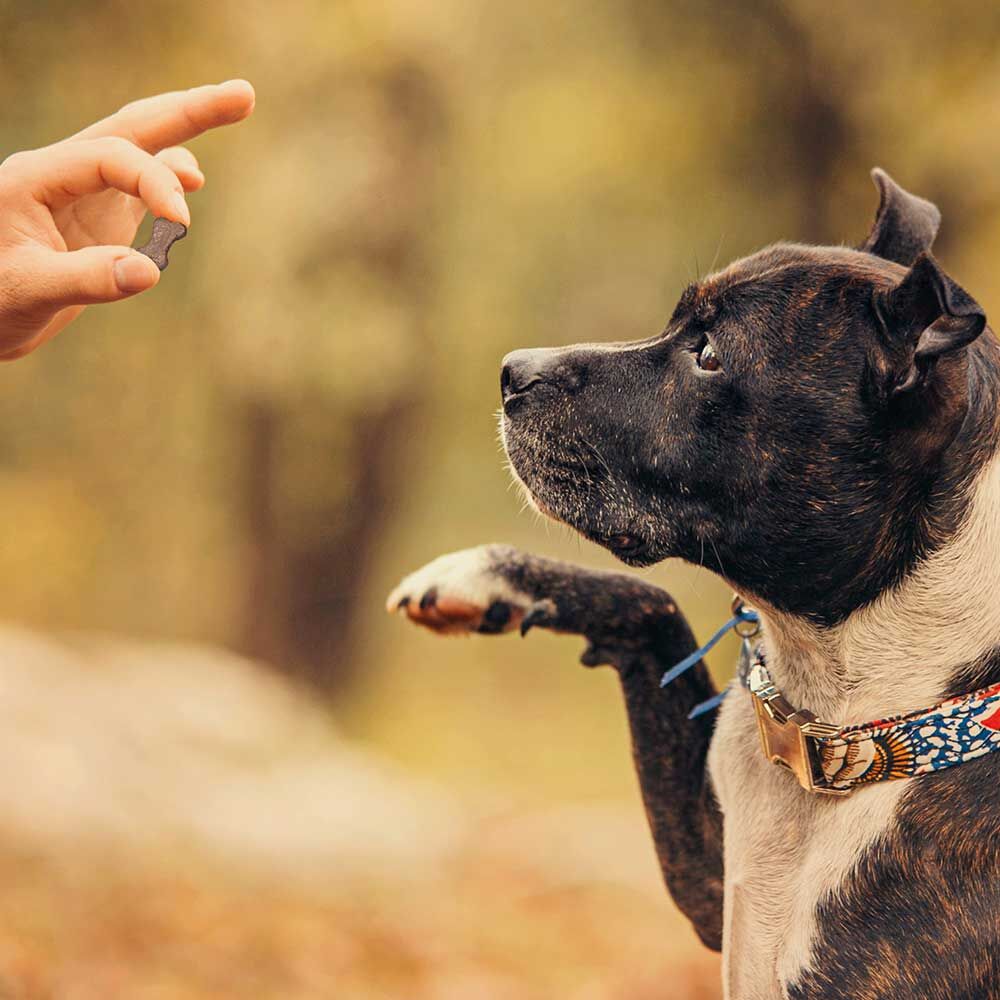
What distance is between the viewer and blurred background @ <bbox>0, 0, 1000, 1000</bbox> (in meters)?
4.17

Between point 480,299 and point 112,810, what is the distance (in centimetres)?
310

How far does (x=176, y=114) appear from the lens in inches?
64.8

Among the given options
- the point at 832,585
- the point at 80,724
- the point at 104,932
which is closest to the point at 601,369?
the point at 832,585

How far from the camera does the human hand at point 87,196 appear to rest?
147 centimetres

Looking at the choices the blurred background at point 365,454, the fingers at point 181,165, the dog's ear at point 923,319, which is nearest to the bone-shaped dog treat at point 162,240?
the fingers at point 181,165

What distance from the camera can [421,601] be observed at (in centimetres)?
208

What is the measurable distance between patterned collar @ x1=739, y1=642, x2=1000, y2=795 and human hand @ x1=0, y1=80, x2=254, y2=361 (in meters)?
1.00

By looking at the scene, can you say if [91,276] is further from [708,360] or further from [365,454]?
[365,454]

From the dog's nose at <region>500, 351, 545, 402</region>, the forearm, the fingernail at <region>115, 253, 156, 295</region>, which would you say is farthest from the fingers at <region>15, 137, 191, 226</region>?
the forearm

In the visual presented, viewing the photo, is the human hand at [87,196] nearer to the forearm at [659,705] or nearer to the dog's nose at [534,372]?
the dog's nose at [534,372]

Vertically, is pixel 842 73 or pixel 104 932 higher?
pixel 842 73

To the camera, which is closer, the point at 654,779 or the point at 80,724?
the point at 654,779

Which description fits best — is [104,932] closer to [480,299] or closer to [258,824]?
[258,824]

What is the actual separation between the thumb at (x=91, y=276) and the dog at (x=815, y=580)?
66 centimetres
